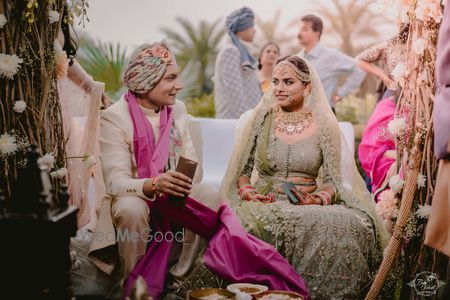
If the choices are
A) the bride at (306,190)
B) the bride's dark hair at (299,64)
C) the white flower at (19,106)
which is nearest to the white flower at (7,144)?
the white flower at (19,106)

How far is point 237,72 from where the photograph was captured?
744 cm

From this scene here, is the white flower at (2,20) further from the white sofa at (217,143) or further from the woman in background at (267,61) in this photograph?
the woman in background at (267,61)

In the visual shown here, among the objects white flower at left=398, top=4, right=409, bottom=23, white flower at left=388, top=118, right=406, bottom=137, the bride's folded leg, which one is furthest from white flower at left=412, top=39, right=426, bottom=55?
the bride's folded leg

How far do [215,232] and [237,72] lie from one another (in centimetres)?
347

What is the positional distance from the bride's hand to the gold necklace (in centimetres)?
50

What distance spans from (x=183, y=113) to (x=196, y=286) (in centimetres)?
117

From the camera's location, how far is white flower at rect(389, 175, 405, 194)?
4.46 m

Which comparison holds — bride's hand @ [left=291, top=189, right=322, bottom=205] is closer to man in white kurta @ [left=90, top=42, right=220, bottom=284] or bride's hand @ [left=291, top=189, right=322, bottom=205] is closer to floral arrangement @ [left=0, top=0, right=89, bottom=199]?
man in white kurta @ [left=90, top=42, right=220, bottom=284]

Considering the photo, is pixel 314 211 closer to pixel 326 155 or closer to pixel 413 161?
pixel 326 155

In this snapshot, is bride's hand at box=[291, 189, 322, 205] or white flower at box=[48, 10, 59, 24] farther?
bride's hand at box=[291, 189, 322, 205]

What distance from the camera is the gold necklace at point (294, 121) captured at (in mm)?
4969

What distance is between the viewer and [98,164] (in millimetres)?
5145

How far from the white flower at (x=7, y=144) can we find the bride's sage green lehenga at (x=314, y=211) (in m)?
1.36

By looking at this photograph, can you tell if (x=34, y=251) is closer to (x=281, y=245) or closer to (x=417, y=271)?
(x=281, y=245)
